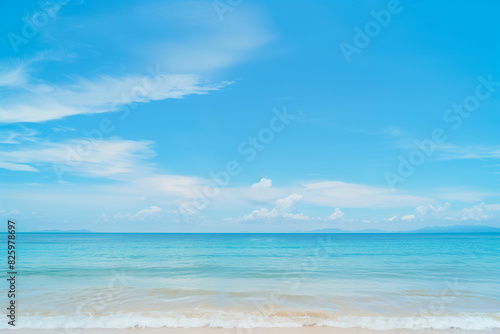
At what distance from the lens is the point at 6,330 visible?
27.0 feet

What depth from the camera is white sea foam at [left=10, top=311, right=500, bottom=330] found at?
863cm

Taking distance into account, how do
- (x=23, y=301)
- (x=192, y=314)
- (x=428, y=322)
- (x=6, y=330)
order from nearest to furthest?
1. (x=6, y=330)
2. (x=428, y=322)
3. (x=192, y=314)
4. (x=23, y=301)

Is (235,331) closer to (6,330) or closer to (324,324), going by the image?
(324,324)

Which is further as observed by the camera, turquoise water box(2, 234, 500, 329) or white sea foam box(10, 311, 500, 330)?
turquoise water box(2, 234, 500, 329)

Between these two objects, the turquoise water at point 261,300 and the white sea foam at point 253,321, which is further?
the turquoise water at point 261,300

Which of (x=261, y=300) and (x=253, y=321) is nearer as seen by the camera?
(x=253, y=321)

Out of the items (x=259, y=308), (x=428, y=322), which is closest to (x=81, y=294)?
(x=259, y=308)

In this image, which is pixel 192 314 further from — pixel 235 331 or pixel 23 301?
pixel 23 301

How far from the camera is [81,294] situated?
1213cm

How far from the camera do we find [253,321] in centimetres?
898

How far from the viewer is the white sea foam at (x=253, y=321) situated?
340 inches

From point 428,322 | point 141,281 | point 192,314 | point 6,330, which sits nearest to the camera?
point 6,330

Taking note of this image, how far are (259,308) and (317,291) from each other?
130 inches

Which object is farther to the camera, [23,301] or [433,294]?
Answer: [433,294]
